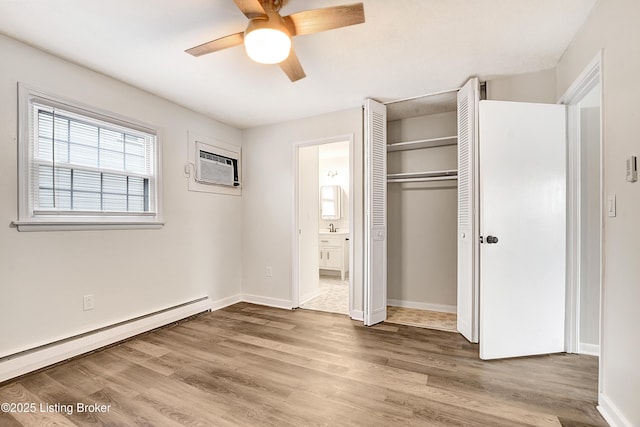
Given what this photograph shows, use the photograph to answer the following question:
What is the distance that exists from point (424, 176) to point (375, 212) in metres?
0.93

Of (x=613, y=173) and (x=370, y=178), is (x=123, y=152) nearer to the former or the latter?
(x=370, y=178)

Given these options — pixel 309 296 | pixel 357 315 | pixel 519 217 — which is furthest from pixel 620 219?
pixel 309 296

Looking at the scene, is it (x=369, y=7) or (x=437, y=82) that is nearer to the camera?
(x=369, y=7)

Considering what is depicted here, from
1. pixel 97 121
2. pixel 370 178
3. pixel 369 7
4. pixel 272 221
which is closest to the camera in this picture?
pixel 369 7

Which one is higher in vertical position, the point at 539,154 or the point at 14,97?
the point at 14,97

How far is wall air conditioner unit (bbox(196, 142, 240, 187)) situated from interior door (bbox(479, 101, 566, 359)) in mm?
3006

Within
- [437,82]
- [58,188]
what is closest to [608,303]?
[437,82]

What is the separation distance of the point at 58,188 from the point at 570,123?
420 centimetres

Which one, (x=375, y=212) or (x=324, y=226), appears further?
(x=324, y=226)

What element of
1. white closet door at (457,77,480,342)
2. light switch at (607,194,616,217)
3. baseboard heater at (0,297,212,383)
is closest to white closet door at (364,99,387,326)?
white closet door at (457,77,480,342)

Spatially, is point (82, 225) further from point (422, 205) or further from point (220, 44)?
point (422, 205)

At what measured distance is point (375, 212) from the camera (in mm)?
3236

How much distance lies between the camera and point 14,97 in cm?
213

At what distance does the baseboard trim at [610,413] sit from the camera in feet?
4.86
